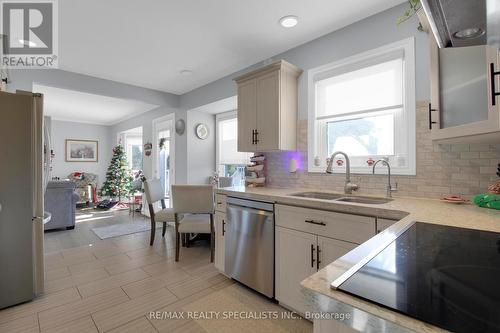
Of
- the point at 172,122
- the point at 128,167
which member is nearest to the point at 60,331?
the point at 172,122

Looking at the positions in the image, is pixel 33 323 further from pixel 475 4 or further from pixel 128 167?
pixel 128 167

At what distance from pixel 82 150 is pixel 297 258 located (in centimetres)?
785

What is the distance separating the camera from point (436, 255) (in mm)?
740

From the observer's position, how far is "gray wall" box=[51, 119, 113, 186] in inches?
270

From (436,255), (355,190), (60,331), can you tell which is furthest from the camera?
(355,190)

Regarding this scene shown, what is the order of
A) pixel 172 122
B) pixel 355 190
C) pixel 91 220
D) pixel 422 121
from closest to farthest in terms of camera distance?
pixel 422 121 → pixel 355 190 → pixel 172 122 → pixel 91 220

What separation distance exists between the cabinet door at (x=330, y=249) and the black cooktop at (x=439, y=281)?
738mm

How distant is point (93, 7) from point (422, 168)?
9.88 feet

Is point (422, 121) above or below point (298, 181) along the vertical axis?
above

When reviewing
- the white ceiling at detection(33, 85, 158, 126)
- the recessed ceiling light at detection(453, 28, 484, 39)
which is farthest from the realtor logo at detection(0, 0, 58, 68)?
the recessed ceiling light at detection(453, 28, 484, 39)

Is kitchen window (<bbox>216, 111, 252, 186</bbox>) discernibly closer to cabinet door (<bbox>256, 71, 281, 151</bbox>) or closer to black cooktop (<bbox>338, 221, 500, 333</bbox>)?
cabinet door (<bbox>256, 71, 281, 151</bbox>)

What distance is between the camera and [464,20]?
85 cm

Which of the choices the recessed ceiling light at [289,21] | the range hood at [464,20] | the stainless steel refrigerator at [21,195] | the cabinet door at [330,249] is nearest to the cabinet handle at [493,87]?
the range hood at [464,20]

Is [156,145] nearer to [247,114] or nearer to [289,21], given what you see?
[247,114]
